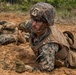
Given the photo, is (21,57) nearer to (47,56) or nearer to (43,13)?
(47,56)

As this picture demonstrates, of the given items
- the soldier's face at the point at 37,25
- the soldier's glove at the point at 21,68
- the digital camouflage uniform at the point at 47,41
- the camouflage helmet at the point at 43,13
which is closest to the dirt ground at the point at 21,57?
the soldier's glove at the point at 21,68

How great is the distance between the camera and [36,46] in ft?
14.4

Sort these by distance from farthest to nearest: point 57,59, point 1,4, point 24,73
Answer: point 1,4 < point 57,59 < point 24,73

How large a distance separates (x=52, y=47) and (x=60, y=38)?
0.62ft

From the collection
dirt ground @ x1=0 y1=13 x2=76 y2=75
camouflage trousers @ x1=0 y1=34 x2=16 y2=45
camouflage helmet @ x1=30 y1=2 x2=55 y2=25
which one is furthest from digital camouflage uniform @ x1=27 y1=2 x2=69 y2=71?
camouflage trousers @ x1=0 y1=34 x2=16 y2=45

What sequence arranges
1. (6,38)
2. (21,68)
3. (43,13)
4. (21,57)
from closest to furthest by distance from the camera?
(43,13), (21,68), (21,57), (6,38)

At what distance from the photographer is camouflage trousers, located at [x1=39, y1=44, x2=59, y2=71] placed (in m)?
4.31

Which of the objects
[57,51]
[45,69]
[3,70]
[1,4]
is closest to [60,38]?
[57,51]

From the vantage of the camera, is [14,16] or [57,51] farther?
[14,16]

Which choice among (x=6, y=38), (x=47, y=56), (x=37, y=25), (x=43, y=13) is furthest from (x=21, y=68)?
(x=6, y=38)

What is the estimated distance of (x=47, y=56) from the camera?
14.1ft

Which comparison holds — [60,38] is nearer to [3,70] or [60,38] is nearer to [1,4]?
[3,70]

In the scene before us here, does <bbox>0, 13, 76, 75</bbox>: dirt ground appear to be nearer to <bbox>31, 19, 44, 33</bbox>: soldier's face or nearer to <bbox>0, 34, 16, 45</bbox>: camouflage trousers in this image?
<bbox>0, 34, 16, 45</bbox>: camouflage trousers

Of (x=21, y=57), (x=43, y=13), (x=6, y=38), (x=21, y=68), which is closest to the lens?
(x=43, y=13)
